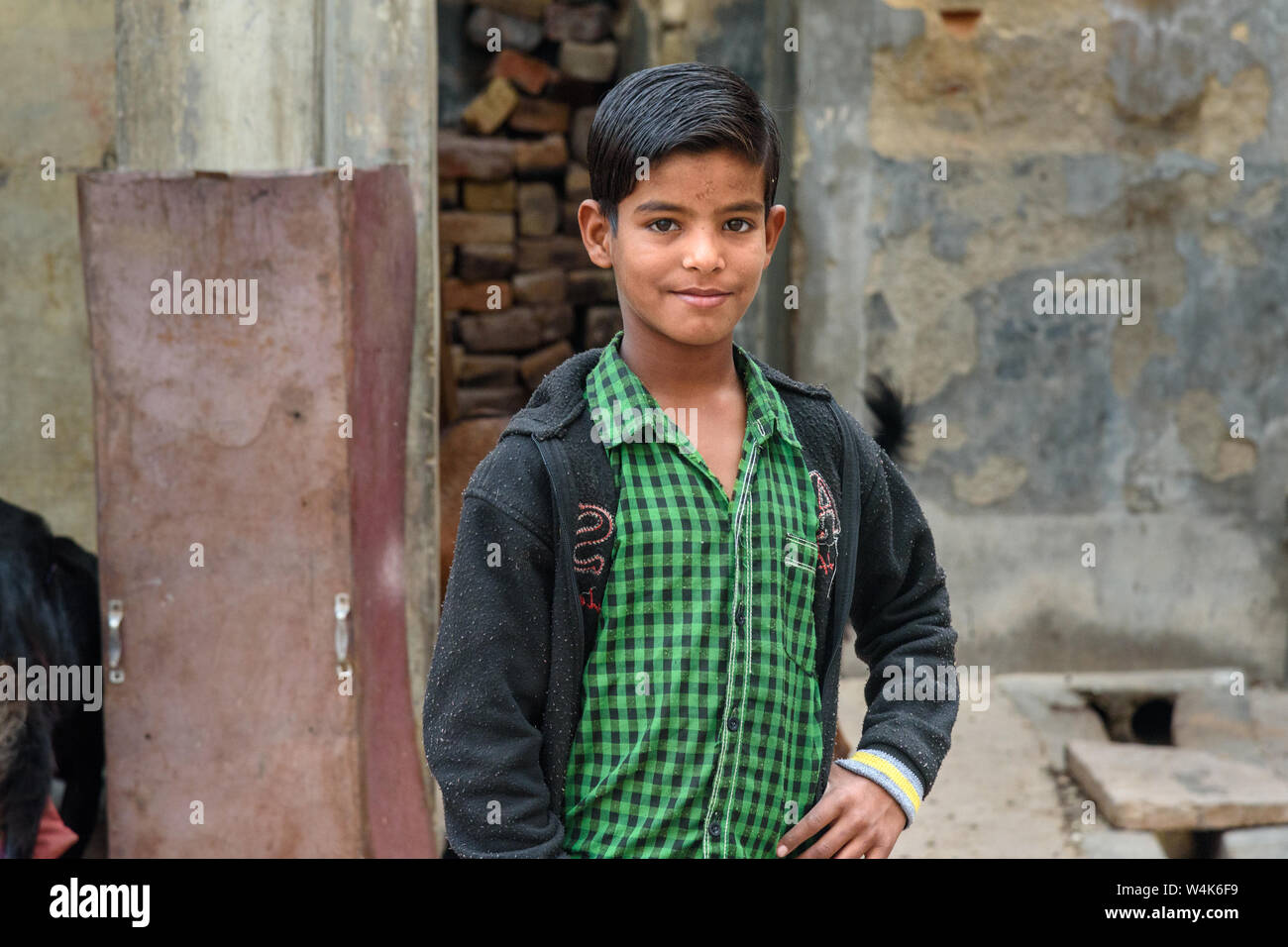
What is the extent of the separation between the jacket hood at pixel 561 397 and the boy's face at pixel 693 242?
99mm

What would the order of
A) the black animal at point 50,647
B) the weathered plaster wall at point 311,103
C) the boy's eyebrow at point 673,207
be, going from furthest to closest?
the weathered plaster wall at point 311,103 → the black animal at point 50,647 → the boy's eyebrow at point 673,207

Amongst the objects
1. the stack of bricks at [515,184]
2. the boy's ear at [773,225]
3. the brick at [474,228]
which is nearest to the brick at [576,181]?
the stack of bricks at [515,184]

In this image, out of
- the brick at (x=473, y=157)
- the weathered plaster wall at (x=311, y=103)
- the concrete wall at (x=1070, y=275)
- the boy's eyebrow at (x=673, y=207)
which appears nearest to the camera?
the boy's eyebrow at (x=673, y=207)

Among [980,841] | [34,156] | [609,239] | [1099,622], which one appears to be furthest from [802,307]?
[609,239]

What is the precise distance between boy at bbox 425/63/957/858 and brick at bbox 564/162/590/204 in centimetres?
402

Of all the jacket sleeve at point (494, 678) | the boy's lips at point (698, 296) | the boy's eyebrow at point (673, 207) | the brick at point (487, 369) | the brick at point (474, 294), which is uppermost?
the brick at point (474, 294)

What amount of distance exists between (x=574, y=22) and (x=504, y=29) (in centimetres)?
28

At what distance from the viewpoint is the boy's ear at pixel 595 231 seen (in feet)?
4.32

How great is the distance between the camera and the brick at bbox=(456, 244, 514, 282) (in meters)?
5.12

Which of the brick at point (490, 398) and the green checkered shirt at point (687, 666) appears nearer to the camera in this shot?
the green checkered shirt at point (687, 666)

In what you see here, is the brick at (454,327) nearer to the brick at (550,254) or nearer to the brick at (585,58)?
the brick at (550,254)

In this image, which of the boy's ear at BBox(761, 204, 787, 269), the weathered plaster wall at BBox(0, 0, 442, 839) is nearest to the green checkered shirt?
the boy's ear at BBox(761, 204, 787, 269)

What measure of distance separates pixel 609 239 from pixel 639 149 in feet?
0.35

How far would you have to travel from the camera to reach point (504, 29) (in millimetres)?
5137
